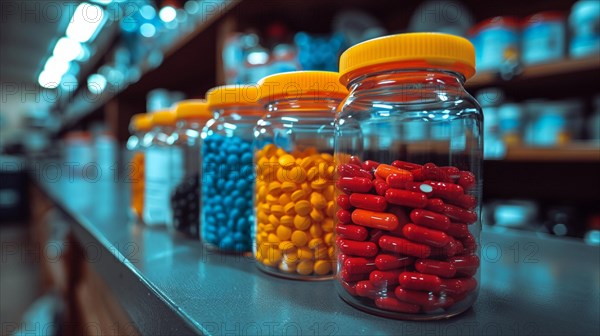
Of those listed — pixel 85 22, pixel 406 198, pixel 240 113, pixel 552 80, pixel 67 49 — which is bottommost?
pixel 406 198

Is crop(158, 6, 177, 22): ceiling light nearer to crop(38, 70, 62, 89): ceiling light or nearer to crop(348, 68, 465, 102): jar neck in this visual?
crop(348, 68, 465, 102): jar neck

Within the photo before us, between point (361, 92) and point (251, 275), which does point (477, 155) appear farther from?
point (251, 275)

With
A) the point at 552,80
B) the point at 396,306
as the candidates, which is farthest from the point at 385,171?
the point at 552,80

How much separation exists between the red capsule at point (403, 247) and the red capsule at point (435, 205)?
3 cm

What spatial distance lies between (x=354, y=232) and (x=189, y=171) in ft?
1.39

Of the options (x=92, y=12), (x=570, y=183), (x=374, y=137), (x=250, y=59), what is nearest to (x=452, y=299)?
(x=374, y=137)

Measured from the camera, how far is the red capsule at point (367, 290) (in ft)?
1.03

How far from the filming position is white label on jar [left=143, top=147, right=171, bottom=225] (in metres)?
0.69

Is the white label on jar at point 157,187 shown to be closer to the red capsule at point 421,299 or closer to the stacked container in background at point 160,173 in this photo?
the stacked container in background at point 160,173

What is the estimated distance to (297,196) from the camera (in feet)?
1.30

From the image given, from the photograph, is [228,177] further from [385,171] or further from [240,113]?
[385,171]

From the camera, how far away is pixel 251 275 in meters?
0.42

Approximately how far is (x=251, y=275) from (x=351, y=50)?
27cm

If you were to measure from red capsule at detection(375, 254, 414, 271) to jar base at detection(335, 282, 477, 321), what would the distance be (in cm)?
4
